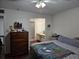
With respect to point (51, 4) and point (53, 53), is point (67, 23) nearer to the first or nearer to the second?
point (51, 4)

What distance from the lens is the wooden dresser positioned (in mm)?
5094

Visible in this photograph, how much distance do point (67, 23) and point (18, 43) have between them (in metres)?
2.47

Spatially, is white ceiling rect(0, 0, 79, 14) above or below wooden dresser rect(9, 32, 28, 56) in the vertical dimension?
above

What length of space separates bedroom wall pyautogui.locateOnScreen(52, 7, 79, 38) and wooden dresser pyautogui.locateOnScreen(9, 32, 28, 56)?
1781 mm

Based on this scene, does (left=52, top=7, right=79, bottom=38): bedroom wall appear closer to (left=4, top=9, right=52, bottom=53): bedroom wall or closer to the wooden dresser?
(left=4, top=9, right=52, bottom=53): bedroom wall

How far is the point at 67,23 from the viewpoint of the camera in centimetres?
481

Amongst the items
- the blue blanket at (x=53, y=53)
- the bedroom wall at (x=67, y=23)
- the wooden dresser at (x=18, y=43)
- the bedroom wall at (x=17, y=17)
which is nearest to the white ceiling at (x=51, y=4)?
the bedroom wall at (x=67, y=23)

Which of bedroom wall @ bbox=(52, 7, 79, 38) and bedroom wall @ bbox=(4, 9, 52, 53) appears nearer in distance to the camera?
bedroom wall @ bbox=(52, 7, 79, 38)

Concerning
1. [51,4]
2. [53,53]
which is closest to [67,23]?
[51,4]

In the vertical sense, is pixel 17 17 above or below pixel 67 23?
above

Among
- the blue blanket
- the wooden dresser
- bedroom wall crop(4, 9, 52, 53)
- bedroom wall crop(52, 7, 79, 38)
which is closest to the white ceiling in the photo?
bedroom wall crop(52, 7, 79, 38)

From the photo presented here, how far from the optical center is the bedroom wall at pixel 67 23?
414cm

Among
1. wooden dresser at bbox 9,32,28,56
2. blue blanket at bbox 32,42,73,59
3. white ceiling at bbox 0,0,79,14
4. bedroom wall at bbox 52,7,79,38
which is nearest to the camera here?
blue blanket at bbox 32,42,73,59

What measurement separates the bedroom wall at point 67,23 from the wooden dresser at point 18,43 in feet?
5.84
